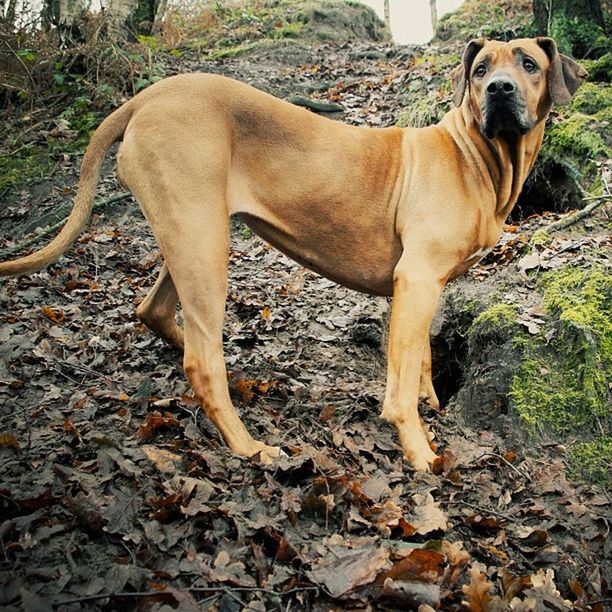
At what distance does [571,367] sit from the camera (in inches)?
155

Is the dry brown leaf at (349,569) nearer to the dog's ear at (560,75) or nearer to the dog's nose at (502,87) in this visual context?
the dog's nose at (502,87)

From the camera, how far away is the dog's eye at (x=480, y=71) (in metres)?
3.82

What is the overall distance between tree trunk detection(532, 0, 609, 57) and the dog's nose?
14.9ft

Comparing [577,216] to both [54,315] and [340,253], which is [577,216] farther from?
[54,315]

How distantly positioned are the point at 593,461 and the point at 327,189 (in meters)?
2.36

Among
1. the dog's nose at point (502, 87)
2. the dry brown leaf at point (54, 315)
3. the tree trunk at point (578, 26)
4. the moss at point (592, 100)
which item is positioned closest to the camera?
the dog's nose at point (502, 87)

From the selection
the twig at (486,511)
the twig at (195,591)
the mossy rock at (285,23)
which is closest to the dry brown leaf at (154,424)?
the twig at (195,591)

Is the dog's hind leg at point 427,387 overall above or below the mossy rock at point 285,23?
A: below

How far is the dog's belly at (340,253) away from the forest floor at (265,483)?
865 mm

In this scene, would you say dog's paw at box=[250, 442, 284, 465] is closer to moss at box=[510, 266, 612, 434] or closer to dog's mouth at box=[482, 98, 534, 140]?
moss at box=[510, 266, 612, 434]

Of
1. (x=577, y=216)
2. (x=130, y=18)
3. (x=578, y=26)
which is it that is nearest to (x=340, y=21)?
(x=130, y=18)

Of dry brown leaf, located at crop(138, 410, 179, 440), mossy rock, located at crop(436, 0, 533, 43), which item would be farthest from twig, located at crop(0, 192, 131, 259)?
mossy rock, located at crop(436, 0, 533, 43)

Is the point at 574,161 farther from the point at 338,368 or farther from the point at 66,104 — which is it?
the point at 66,104

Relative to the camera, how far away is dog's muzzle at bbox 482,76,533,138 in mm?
3523
